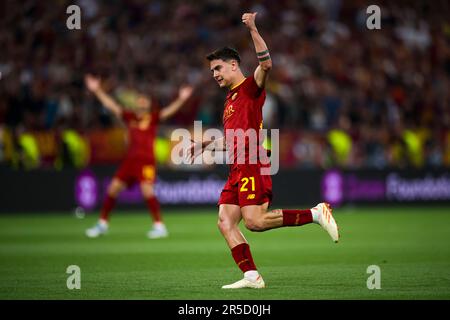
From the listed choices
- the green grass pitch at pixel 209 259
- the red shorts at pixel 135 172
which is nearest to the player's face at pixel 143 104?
the red shorts at pixel 135 172

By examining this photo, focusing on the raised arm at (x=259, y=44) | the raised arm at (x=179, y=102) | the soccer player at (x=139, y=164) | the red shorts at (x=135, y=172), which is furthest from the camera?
the red shorts at (x=135, y=172)

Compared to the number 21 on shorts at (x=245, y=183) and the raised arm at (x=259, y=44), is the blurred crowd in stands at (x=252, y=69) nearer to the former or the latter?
the number 21 on shorts at (x=245, y=183)

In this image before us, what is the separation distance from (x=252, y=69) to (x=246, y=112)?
52.7 feet

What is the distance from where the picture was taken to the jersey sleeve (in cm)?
980

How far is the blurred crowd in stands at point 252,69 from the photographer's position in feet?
73.2

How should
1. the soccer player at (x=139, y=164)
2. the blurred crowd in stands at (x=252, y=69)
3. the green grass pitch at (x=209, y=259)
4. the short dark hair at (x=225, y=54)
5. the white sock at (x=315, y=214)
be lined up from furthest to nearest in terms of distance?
1. the blurred crowd in stands at (x=252, y=69)
2. the soccer player at (x=139, y=164)
3. the white sock at (x=315, y=214)
4. the short dark hair at (x=225, y=54)
5. the green grass pitch at (x=209, y=259)

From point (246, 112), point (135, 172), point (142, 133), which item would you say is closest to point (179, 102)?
point (142, 133)

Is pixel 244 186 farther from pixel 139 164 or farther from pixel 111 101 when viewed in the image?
pixel 139 164

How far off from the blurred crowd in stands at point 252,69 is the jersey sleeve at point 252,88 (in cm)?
1245

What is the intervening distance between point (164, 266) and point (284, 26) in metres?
16.6

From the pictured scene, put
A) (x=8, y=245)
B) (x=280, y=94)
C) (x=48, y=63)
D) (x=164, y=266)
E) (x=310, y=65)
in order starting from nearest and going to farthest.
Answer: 1. (x=164, y=266)
2. (x=8, y=245)
3. (x=48, y=63)
4. (x=280, y=94)
5. (x=310, y=65)

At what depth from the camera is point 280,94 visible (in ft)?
81.9
